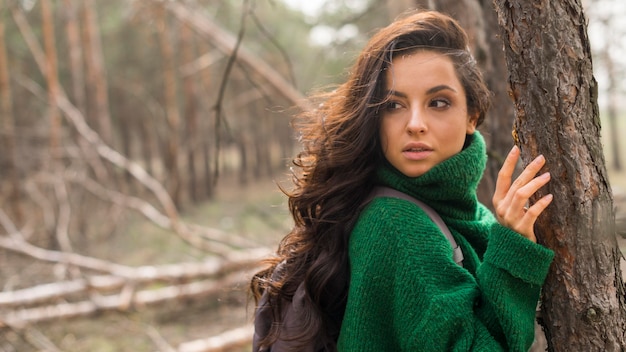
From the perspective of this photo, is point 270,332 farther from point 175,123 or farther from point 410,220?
point 175,123

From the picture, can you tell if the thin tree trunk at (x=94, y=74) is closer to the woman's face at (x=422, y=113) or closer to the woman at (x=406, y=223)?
the woman at (x=406, y=223)

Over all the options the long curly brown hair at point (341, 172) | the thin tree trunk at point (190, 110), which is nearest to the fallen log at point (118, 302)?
the long curly brown hair at point (341, 172)

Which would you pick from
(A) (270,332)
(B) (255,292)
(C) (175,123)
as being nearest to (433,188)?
(A) (270,332)

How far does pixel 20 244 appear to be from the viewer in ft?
22.5

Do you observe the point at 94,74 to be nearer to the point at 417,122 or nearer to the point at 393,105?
the point at 393,105

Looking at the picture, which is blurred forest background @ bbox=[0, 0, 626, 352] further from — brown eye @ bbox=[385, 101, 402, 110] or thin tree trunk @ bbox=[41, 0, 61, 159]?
brown eye @ bbox=[385, 101, 402, 110]

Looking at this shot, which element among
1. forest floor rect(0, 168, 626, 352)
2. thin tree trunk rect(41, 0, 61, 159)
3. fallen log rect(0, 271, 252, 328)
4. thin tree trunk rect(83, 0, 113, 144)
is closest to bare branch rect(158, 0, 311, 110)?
forest floor rect(0, 168, 626, 352)

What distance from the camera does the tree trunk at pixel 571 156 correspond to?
1.33 meters

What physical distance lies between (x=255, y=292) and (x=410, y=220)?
2.39ft

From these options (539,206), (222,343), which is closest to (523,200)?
(539,206)

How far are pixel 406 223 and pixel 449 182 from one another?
6.8 inches

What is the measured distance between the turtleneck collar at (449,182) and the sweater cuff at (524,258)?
0.23m

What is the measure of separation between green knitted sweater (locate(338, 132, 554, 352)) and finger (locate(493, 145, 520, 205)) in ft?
0.25

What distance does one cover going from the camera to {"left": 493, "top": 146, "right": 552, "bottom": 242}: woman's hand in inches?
53.0
